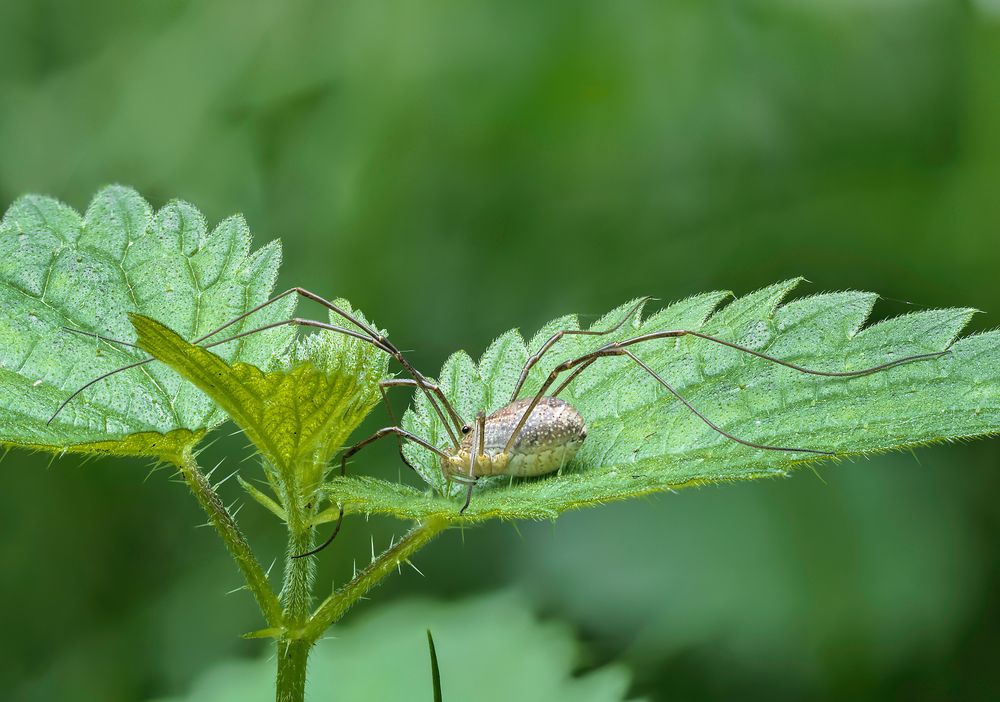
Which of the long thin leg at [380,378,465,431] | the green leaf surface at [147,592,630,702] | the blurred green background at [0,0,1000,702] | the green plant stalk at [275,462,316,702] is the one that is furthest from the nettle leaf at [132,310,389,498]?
the blurred green background at [0,0,1000,702]

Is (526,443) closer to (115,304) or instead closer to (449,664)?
(115,304)

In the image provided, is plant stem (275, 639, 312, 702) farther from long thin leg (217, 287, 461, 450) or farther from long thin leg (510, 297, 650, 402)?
long thin leg (510, 297, 650, 402)

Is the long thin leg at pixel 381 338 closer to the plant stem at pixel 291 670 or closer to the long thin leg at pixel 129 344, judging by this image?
the long thin leg at pixel 129 344

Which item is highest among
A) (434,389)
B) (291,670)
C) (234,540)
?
(434,389)

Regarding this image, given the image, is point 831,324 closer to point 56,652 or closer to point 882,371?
point 882,371

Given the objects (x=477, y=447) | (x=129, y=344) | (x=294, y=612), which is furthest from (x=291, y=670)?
(x=129, y=344)

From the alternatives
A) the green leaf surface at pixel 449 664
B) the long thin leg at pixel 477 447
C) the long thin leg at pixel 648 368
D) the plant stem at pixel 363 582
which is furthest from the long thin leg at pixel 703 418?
the green leaf surface at pixel 449 664
